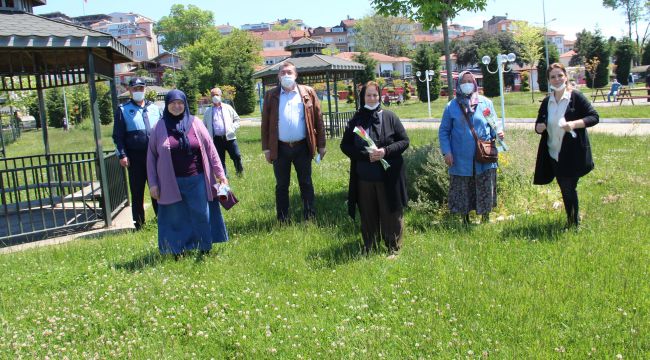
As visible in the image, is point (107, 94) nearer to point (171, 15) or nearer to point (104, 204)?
point (104, 204)

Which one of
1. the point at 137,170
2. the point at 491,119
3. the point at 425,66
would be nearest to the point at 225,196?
the point at 137,170

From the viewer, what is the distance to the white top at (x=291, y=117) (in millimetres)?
6668

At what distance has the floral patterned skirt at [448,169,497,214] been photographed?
247 inches

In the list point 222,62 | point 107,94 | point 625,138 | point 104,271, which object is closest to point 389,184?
point 104,271

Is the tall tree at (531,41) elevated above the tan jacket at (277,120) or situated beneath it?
elevated above

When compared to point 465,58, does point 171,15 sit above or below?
above

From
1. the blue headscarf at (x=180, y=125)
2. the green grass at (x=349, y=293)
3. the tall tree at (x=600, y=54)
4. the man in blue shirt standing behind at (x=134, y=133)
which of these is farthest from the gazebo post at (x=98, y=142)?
the tall tree at (x=600, y=54)

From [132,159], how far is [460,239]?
4405mm

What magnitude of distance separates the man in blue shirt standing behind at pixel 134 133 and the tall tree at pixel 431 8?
4431 mm

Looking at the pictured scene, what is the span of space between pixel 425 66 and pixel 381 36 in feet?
194

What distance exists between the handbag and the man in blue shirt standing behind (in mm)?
4112

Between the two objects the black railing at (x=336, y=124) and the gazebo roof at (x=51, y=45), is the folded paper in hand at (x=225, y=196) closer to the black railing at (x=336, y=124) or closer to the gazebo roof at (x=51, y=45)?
the gazebo roof at (x=51, y=45)

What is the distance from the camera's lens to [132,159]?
7.29 meters

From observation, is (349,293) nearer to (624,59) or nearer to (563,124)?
(563,124)
